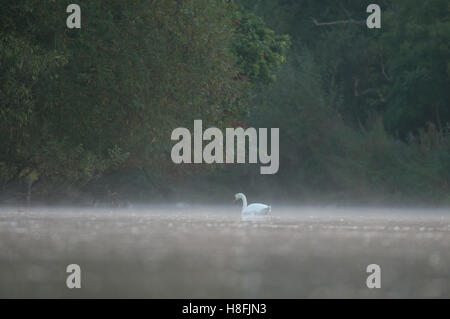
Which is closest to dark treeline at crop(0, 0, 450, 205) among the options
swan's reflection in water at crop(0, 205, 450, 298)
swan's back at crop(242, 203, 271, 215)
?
swan's back at crop(242, 203, 271, 215)

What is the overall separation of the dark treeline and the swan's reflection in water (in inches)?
234

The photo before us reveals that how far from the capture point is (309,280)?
31.6 feet

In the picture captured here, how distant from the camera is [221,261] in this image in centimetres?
1161

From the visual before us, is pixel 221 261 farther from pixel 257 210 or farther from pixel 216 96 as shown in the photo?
pixel 216 96

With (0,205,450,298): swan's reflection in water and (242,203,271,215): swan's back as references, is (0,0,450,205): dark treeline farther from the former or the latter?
(0,205,450,298): swan's reflection in water

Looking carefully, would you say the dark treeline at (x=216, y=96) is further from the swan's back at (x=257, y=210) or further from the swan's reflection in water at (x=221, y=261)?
the swan's reflection in water at (x=221, y=261)

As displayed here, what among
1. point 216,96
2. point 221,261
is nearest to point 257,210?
point 216,96

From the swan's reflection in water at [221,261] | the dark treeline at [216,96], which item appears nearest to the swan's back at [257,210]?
the dark treeline at [216,96]

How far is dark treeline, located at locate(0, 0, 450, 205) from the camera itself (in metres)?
24.1

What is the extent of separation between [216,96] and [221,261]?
15786 mm

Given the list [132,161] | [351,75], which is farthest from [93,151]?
[351,75]

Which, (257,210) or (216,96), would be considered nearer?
(257,210)

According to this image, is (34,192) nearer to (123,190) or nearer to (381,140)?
(123,190)

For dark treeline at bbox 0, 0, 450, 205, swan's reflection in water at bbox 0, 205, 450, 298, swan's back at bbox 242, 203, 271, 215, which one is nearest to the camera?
swan's reflection in water at bbox 0, 205, 450, 298
